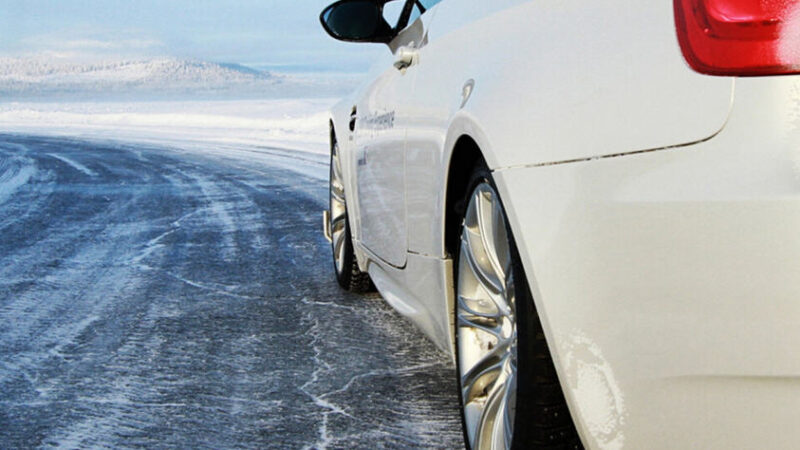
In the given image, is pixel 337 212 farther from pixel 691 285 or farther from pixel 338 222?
A: pixel 691 285

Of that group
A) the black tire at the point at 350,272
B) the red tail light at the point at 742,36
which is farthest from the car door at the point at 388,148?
the red tail light at the point at 742,36

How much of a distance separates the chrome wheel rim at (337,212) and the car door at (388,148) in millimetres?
877

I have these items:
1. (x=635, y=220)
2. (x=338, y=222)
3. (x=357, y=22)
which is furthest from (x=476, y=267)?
(x=338, y=222)

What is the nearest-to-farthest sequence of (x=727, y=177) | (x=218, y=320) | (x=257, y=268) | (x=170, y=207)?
1. (x=727, y=177)
2. (x=218, y=320)
3. (x=257, y=268)
4. (x=170, y=207)

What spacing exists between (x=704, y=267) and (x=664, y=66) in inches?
14.4

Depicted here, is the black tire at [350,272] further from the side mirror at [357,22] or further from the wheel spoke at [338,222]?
the side mirror at [357,22]

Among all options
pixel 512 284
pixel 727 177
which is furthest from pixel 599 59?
pixel 512 284

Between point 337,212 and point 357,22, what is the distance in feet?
5.66

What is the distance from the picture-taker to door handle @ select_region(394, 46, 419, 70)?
3.69m

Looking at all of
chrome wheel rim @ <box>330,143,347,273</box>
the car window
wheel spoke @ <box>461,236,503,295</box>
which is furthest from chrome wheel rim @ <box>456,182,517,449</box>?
chrome wheel rim @ <box>330,143,347,273</box>

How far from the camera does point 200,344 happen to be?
14.9 feet

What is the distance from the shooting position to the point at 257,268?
6.49m

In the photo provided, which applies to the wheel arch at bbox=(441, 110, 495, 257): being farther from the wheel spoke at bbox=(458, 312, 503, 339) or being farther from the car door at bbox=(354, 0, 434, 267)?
the car door at bbox=(354, 0, 434, 267)

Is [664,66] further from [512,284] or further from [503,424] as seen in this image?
[503,424]
